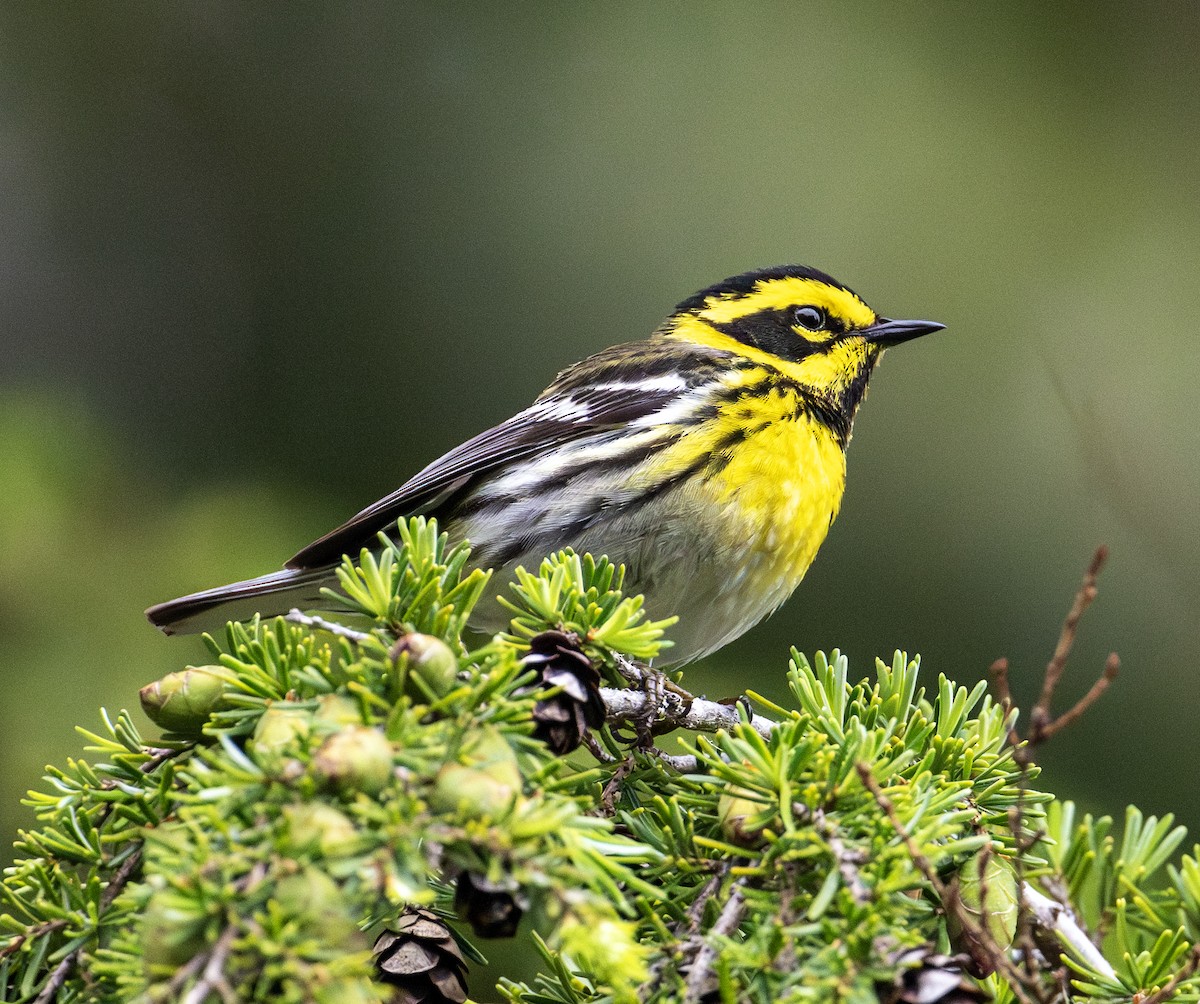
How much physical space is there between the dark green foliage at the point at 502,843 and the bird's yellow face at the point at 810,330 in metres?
1.95

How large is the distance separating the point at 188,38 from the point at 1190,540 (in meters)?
4.56

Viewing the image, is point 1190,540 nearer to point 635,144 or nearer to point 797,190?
point 797,190

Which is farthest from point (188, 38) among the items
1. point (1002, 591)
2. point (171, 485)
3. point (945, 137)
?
point (1002, 591)

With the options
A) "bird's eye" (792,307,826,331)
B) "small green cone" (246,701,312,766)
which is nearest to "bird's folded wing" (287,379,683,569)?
"bird's eye" (792,307,826,331)

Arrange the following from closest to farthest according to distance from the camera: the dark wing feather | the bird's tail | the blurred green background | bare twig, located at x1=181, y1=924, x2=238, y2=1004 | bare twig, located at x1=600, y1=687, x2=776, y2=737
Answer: bare twig, located at x1=181, y1=924, x2=238, y2=1004, bare twig, located at x1=600, y1=687, x2=776, y2=737, the bird's tail, the dark wing feather, the blurred green background

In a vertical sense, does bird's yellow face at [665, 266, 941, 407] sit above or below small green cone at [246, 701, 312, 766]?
above

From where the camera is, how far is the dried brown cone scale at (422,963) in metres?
1.49

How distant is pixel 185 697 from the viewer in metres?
1.54

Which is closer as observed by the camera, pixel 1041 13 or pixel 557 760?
pixel 557 760

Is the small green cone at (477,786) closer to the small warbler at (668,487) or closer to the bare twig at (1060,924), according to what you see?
the bare twig at (1060,924)

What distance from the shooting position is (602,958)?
1074 mm

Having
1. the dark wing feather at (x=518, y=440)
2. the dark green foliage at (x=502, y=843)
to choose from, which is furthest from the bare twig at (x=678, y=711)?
the dark wing feather at (x=518, y=440)

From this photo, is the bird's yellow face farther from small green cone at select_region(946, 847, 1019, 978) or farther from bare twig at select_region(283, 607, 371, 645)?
bare twig at select_region(283, 607, 371, 645)

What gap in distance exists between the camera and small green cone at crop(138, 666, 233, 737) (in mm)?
1522
